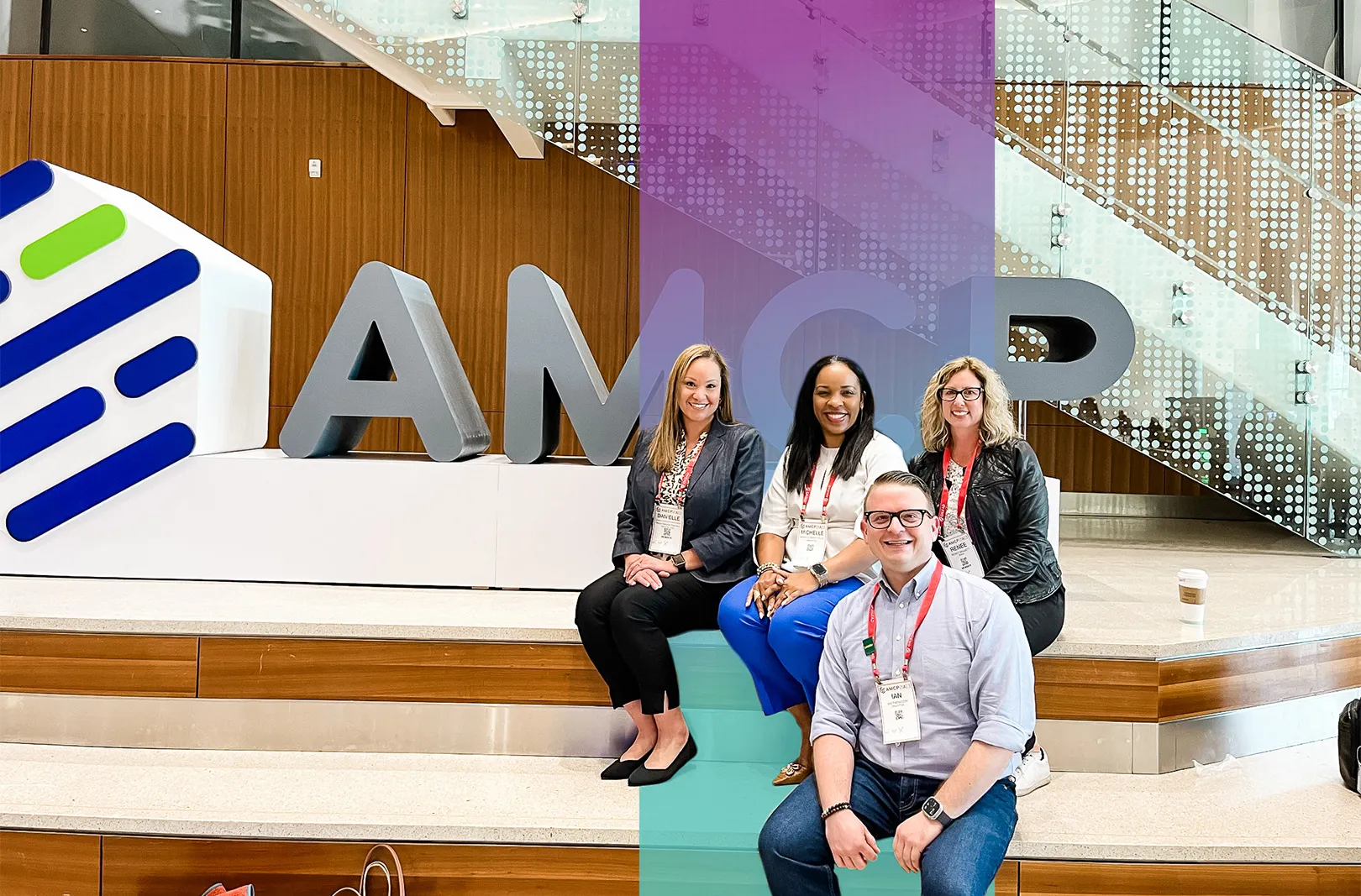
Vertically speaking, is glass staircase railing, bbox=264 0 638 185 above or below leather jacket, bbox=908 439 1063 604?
above

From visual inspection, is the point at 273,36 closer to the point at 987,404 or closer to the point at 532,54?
the point at 532,54

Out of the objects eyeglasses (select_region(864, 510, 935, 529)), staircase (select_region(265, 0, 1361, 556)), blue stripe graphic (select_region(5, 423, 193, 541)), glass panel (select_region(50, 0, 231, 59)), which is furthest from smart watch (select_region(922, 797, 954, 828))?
glass panel (select_region(50, 0, 231, 59))

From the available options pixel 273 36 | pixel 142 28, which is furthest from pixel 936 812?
pixel 142 28

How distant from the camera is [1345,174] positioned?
4.87 m

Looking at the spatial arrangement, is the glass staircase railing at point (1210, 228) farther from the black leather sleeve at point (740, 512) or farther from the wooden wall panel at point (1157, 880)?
the wooden wall panel at point (1157, 880)

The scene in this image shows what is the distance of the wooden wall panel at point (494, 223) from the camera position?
6.54 meters

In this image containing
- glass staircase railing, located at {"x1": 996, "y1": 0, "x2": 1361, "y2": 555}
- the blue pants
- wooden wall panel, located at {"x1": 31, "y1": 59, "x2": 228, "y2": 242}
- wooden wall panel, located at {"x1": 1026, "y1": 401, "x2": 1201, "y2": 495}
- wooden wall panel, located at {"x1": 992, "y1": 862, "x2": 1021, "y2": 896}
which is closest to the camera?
wooden wall panel, located at {"x1": 992, "y1": 862, "x2": 1021, "y2": 896}

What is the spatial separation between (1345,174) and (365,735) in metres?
4.98

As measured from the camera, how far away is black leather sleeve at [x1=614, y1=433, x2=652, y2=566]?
3053 mm

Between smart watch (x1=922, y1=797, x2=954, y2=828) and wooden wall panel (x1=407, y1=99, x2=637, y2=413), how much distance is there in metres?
4.82

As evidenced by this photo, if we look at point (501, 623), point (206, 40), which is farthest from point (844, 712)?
point (206, 40)

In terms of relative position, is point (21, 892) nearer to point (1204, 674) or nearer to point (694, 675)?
point (694, 675)
